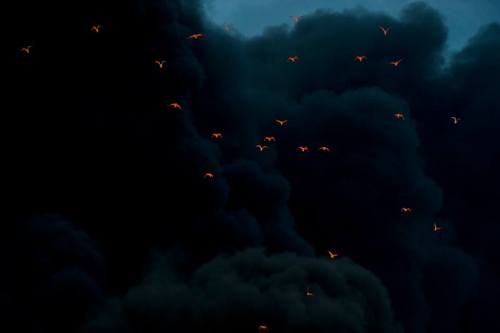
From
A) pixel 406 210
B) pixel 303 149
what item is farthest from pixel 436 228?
pixel 303 149

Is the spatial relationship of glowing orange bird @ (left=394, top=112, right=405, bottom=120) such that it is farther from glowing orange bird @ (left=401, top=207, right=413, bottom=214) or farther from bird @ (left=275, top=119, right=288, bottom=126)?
bird @ (left=275, top=119, right=288, bottom=126)

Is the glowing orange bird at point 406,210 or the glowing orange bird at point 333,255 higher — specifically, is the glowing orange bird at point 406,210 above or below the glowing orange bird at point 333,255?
above

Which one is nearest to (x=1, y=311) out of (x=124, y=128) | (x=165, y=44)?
(x=124, y=128)

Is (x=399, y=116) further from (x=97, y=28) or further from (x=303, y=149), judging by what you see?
(x=97, y=28)

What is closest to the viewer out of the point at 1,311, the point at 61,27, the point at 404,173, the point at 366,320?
the point at 1,311

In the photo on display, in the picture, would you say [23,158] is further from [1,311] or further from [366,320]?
[366,320]

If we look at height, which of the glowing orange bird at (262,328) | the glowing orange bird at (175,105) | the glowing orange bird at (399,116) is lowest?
the glowing orange bird at (262,328)

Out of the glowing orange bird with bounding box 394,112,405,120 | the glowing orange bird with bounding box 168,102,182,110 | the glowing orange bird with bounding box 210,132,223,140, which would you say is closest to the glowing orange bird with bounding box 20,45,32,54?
the glowing orange bird with bounding box 168,102,182,110

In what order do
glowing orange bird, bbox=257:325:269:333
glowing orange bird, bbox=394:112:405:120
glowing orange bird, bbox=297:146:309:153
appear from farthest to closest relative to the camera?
glowing orange bird, bbox=297:146:309:153 → glowing orange bird, bbox=394:112:405:120 → glowing orange bird, bbox=257:325:269:333

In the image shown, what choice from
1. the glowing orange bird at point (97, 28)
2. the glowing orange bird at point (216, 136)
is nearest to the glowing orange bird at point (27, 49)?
the glowing orange bird at point (97, 28)

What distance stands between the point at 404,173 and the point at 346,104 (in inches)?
342

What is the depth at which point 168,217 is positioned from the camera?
43.4 m

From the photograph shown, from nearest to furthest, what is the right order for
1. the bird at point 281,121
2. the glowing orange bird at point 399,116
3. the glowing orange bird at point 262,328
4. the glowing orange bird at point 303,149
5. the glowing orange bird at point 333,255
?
the glowing orange bird at point 262,328 → the glowing orange bird at point 333,255 → the bird at point 281,121 → the glowing orange bird at point 399,116 → the glowing orange bird at point 303,149

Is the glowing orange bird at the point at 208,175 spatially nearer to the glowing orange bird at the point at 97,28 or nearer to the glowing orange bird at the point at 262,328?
the glowing orange bird at the point at 262,328
